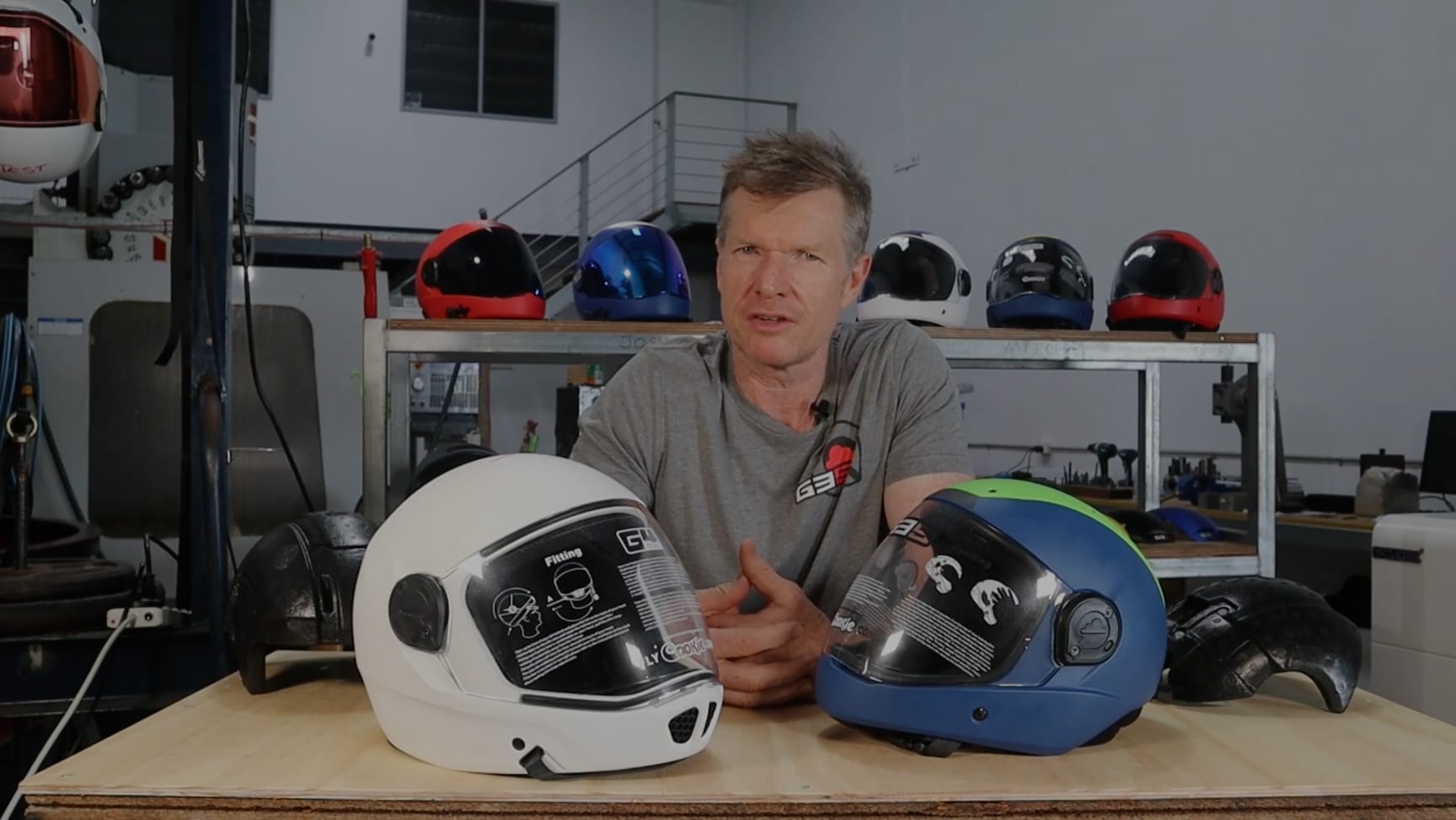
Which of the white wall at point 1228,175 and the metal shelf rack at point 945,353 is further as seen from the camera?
the white wall at point 1228,175

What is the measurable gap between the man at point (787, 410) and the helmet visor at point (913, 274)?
4.29ft

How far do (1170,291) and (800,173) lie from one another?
168 cm

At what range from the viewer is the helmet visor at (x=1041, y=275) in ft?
9.82

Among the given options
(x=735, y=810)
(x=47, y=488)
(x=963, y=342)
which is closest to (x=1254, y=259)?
(x=963, y=342)

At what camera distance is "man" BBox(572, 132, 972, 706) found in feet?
5.16

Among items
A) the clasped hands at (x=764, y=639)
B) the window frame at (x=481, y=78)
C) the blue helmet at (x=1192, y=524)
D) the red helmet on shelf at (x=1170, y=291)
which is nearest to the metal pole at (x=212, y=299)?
the clasped hands at (x=764, y=639)

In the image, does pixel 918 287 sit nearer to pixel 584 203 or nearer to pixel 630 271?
pixel 630 271

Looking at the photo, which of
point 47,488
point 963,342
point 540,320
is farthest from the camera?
point 47,488

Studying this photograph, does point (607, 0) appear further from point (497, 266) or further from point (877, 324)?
point (877, 324)

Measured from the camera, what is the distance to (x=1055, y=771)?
106cm

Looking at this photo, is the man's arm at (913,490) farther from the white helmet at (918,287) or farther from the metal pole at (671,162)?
the metal pole at (671,162)

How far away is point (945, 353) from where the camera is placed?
2.64 meters

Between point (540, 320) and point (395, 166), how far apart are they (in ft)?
25.9

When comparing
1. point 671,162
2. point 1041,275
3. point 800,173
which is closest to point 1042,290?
point 1041,275
